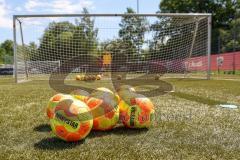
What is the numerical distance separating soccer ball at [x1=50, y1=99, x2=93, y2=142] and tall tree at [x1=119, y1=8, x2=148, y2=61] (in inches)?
582

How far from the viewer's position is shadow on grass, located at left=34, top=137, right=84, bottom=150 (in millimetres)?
4402

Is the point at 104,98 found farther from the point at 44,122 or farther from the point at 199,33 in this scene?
the point at 199,33

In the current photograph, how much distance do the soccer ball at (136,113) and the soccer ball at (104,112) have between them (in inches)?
5.2

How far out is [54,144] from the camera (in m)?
→ 4.56

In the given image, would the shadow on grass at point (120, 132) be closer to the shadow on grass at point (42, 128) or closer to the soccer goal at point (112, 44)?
the shadow on grass at point (42, 128)

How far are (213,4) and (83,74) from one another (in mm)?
49040

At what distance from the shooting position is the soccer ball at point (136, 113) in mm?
5312

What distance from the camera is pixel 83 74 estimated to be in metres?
20.6

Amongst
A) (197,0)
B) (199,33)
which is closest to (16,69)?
(199,33)

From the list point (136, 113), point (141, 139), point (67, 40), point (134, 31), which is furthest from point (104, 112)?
point (134, 31)

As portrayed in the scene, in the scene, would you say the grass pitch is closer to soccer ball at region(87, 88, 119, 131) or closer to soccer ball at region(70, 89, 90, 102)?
soccer ball at region(87, 88, 119, 131)

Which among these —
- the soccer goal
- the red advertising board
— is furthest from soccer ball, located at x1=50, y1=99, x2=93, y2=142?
the red advertising board

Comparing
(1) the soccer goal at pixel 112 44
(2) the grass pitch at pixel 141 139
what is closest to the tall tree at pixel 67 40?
(1) the soccer goal at pixel 112 44

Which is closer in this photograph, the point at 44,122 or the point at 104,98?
the point at 104,98
